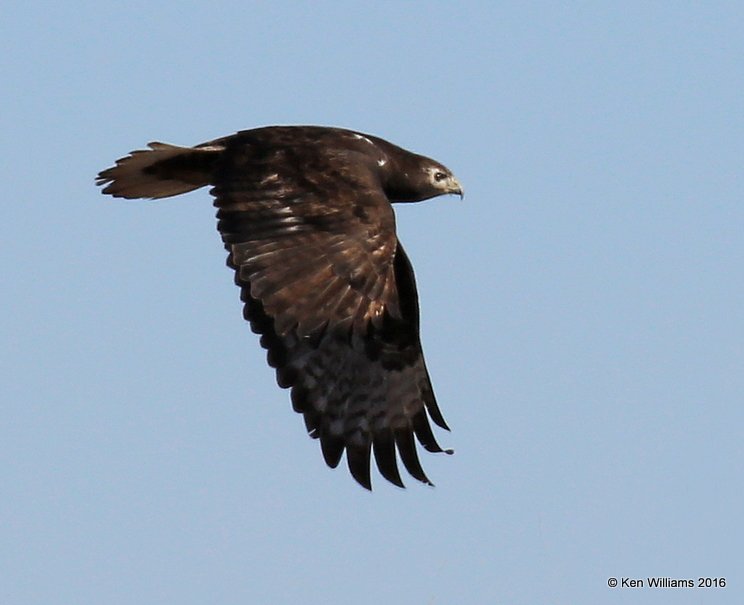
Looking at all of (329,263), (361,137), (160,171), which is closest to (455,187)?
(361,137)

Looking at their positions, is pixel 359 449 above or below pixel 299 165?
below

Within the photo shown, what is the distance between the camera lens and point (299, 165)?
13219mm

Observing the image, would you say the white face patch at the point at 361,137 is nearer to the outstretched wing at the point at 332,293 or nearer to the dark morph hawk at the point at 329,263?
the dark morph hawk at the point at 329,263

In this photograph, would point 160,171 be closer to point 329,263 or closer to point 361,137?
point 361,137

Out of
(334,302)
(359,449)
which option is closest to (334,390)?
(359,449)

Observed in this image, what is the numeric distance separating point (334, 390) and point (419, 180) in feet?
5.22

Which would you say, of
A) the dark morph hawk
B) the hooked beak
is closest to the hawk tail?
the dark morph hawk

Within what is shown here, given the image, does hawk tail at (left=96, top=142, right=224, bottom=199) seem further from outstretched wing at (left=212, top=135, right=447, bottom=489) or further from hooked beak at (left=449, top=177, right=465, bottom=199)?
hooked beak at (left=449, top=177, right=465, bottom=199)

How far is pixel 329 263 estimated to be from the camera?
12.6 meters

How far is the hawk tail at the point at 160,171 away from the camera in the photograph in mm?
13742

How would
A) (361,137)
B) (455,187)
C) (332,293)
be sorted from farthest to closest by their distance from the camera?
(455,187) → (361,137) → (332,293)

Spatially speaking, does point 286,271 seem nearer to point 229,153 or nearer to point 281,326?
point 281,326

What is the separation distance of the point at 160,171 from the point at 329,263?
190cm

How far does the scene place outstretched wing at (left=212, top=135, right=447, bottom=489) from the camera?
1258 centimetres
